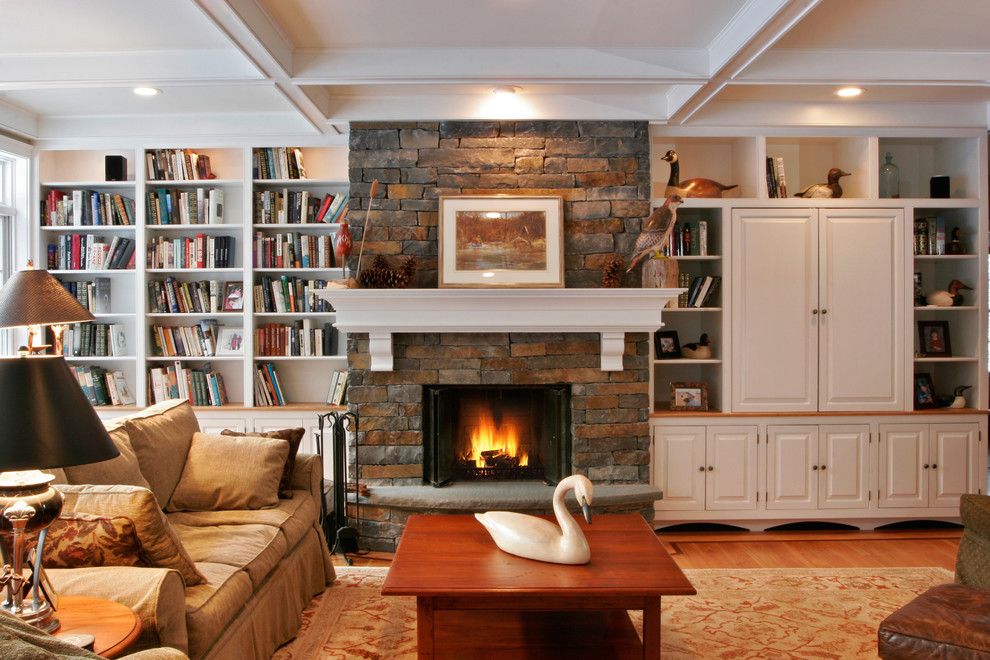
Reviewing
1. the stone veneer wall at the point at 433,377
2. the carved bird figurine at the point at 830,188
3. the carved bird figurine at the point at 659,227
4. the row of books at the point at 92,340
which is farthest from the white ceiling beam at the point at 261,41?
the carved bird figurine at the point at 830,188

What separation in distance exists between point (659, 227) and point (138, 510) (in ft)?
9.77

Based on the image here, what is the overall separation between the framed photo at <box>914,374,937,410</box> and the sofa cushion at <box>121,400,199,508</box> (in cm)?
424

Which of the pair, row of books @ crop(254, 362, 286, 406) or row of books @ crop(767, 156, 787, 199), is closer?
row of books @ crop(767, 156, 787, 199)

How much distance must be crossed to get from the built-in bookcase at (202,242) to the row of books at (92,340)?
0.24 ft

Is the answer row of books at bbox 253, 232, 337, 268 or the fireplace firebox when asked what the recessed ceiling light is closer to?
row of books at bbox 253, 232, 337, 268

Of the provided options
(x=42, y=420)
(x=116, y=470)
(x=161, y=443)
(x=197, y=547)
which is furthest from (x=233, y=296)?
(x=42, y=420)

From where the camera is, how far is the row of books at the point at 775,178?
458 centimetres

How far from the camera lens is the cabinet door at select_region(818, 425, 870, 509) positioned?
14.8 feet

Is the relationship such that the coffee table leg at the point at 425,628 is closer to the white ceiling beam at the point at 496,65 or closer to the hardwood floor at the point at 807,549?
the hardwood floor at the point at 807,549

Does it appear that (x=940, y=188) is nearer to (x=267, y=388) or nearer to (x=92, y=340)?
Result: (x=267, y=388)

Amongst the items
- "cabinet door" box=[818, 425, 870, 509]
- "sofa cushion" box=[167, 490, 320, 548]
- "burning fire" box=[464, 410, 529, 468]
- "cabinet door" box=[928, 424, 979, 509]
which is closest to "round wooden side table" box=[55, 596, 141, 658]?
"sofa cushion" box=[167, 490, 320, 548]

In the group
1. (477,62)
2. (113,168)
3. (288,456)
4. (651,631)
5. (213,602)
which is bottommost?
(651,631)

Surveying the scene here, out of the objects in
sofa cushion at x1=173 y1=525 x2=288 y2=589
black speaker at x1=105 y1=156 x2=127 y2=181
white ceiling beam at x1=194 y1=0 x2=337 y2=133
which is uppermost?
white ceiling beam at x1=194 y1=0 x2=337 y2=133

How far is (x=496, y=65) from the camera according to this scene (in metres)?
3.59
